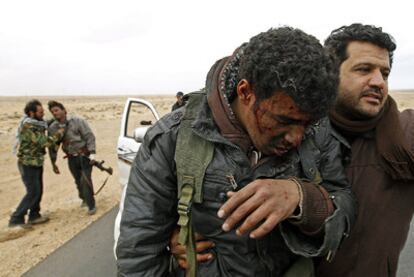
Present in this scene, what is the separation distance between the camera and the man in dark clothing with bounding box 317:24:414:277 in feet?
5.27

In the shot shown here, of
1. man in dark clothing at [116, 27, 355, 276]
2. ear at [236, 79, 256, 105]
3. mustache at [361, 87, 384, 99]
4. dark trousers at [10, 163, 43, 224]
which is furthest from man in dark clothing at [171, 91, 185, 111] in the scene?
dark trousers at [10, 163, 43, 224]

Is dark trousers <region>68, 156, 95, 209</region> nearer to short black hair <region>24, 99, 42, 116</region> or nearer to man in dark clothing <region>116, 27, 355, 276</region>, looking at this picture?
short black hair <region>24, 99, 42, 116</region>

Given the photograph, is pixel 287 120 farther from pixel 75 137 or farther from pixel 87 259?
pixel 75 137

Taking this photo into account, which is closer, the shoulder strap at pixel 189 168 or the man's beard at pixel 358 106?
the shoulder strap at pixel 189 168

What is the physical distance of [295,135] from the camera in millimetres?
1272

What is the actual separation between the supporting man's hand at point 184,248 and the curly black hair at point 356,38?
0.93 meters

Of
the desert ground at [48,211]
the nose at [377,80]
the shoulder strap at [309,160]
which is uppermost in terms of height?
the nose at [377,80]

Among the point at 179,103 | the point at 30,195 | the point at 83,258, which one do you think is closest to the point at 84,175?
the point at 30,195

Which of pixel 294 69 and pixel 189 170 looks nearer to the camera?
pixel 294 69

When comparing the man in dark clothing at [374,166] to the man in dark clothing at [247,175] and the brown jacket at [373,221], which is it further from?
the man in dark clothing at [247,175]

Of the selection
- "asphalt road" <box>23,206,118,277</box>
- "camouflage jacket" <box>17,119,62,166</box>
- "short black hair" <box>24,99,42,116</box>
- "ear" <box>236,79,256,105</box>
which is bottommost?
"asphalt road" <box>23,206,118,277</box>

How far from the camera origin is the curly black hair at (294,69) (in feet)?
3.73

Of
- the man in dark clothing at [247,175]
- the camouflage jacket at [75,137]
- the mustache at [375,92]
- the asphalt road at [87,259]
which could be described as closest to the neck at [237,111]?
the man in dark clothing at [247,175]

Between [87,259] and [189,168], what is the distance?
3299 mm
